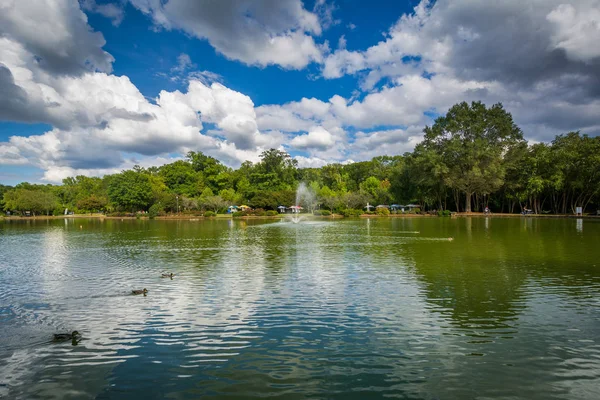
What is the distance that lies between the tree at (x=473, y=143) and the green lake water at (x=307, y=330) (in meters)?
54.7

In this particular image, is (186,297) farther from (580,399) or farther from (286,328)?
(580,399)

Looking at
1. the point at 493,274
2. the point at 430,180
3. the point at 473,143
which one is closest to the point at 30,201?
the point at 430,180

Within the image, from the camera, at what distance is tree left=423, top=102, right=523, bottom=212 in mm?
68312

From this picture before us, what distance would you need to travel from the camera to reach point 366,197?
8925cm

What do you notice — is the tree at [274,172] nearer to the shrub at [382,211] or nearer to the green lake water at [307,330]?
the shrub at [382,211]

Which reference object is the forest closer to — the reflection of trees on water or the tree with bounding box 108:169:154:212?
the tree with bounding box 108:169:154:212

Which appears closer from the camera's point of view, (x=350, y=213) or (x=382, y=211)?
(x=350, y=213)

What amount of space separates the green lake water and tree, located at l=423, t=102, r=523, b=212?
2152 inches

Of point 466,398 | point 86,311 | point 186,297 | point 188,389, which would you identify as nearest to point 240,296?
point 186,297

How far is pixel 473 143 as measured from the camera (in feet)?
229

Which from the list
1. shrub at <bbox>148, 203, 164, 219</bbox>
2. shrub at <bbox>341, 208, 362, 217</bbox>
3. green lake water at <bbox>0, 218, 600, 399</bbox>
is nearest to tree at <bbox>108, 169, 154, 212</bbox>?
shrub at <bbox>148, 203, 164, 219</bbox>

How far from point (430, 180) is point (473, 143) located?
1022 cm

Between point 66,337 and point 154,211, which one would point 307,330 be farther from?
point 154,211

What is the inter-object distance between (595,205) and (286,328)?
3402 inches
